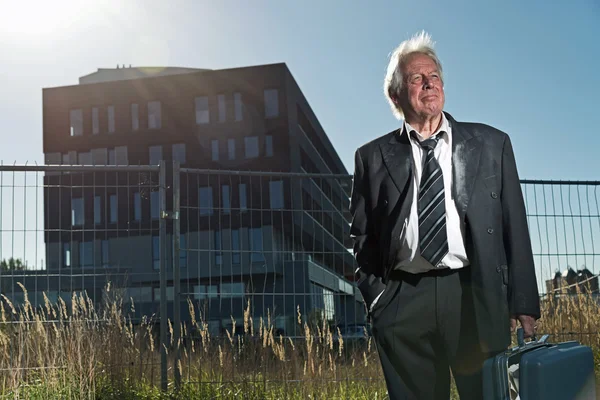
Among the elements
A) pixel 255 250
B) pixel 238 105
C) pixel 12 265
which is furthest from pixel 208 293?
pixel 238 105

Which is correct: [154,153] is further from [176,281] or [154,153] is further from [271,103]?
[176,281]

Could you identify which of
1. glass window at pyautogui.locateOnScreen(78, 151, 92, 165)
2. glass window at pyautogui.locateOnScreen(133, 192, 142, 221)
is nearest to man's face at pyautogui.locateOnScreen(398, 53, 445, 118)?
glass window at pyautogui.locateOnScreen(133, 192, 142, 221)

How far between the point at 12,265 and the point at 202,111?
125ft

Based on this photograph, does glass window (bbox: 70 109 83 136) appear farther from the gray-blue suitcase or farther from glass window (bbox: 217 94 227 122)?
the gray-blue suitcase

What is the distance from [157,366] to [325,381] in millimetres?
1374

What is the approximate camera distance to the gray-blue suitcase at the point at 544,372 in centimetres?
212

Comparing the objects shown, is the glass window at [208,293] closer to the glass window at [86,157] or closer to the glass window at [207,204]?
the glass window at [207,204]

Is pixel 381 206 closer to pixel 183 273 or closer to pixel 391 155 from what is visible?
pixel 391 155

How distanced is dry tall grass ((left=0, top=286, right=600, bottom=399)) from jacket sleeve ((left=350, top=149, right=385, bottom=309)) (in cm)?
345

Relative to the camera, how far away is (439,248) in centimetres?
260

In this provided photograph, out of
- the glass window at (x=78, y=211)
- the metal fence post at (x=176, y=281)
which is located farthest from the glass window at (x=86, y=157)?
the metal fence post at (x=176, y=281)

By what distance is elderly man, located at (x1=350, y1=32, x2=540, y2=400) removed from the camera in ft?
8.57

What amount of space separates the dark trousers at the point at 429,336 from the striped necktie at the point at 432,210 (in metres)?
0.09

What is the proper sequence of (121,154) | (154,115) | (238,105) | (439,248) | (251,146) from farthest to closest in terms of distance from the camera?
(121,154) < (154,115) < (238,105) < (251,146) < (439,248)
